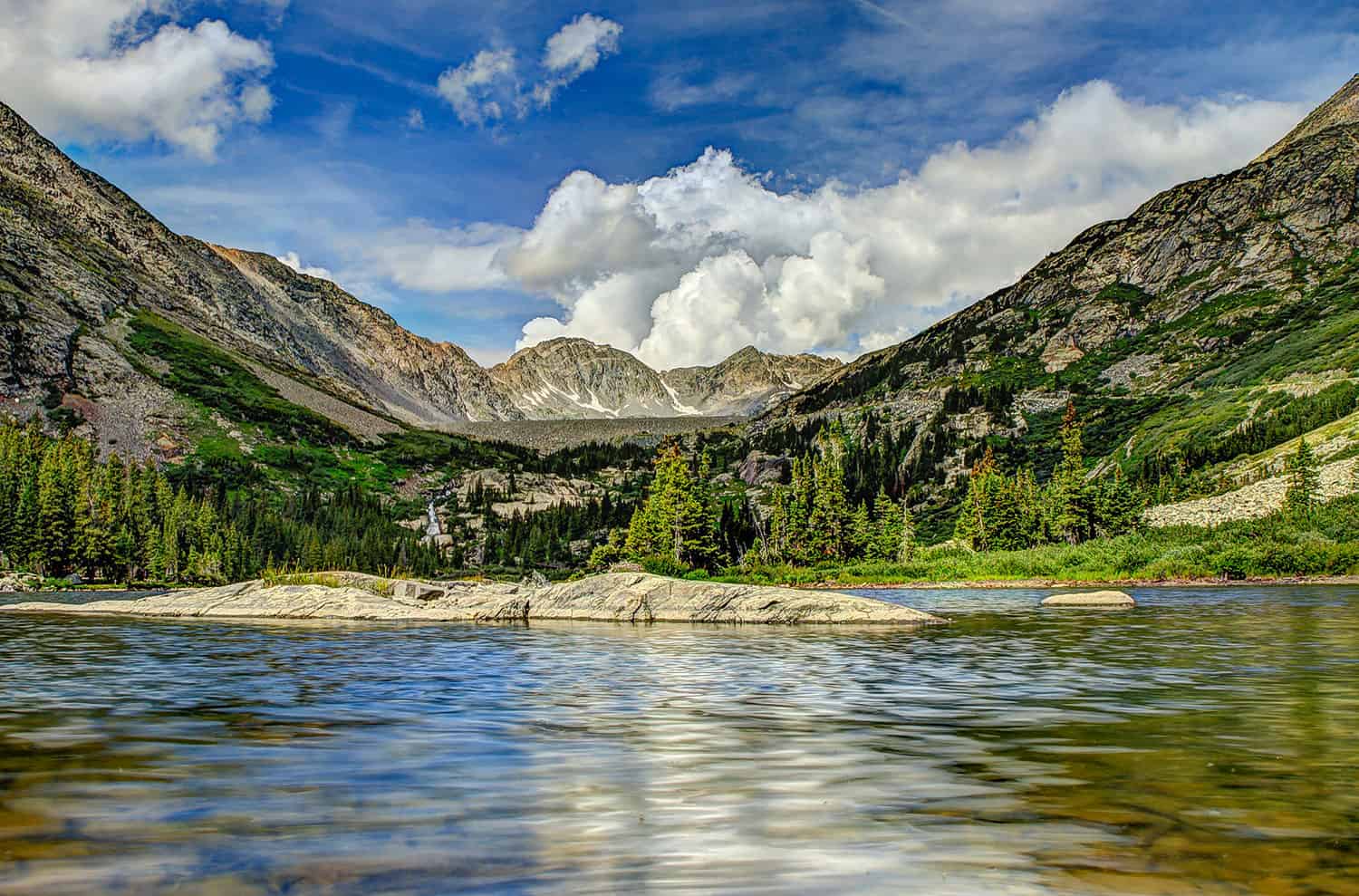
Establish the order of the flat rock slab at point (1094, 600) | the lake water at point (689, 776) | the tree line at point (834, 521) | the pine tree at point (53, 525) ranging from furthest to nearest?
1. the pine tree at point (53, 525)
2. the tree line at point (834, 521)
3. the flat rock slab at point (1094, 600)
4. the lake water at point (689, 776)

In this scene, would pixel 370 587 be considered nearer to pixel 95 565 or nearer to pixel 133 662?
pixel 133 662

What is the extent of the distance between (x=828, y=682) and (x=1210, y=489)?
139 m

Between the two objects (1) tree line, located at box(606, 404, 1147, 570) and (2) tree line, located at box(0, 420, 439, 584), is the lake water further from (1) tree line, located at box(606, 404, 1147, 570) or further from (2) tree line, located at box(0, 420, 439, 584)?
(2) tree line, located at box(0, 420, 439, 584)

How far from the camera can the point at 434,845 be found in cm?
698

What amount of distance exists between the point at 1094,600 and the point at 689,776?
46449mm

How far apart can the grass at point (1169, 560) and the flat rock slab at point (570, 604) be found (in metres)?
48.9

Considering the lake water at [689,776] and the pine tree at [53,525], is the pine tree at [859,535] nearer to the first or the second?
the lake water at [689,776]

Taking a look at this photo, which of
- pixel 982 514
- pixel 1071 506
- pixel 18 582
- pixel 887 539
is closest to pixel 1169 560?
pixel 1071 506

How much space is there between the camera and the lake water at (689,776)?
6.38 meters

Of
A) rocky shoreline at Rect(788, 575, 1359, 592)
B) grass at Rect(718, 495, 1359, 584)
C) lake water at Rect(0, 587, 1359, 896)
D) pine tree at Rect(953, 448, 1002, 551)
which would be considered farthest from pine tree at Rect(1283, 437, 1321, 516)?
lake water at Rect(0, 587, 1359, 896)

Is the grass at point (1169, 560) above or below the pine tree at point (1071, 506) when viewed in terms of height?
below

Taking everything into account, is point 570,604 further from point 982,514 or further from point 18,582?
point 982,514

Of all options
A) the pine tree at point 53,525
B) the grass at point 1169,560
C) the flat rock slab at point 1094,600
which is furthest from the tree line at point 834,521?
the pine tree at point 53,525

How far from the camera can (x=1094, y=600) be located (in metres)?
49.0
